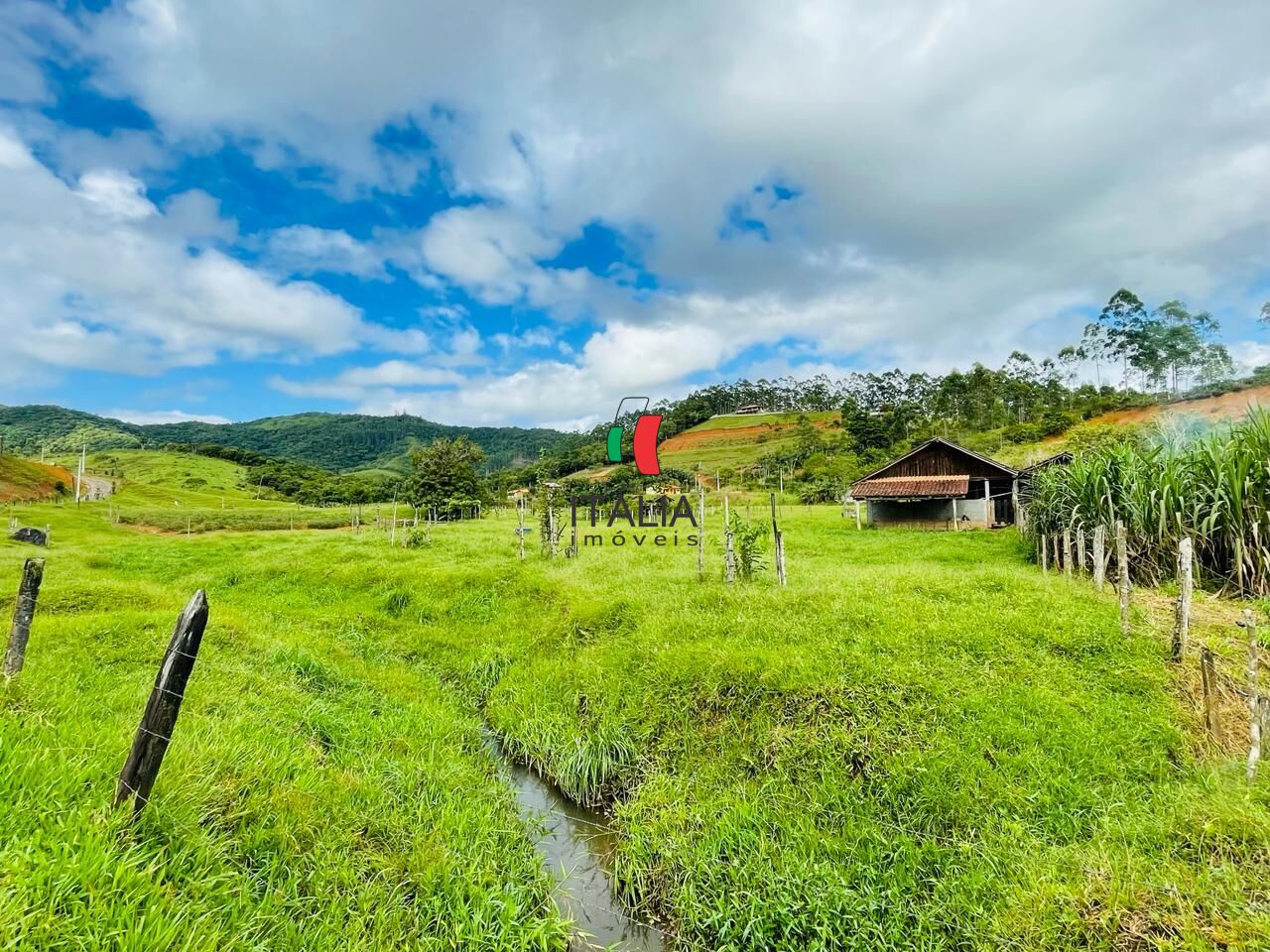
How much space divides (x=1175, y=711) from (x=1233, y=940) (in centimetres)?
329

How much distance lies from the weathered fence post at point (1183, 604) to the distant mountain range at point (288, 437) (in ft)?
416

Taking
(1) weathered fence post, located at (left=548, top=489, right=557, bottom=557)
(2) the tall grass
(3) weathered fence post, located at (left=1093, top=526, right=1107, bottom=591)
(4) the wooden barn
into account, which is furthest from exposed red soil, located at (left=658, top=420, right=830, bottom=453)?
(3) weathered fence post, located at (left=1093, top=526, right=1107, bottom=591)

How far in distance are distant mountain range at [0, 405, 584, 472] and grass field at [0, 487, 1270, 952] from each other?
407 feet

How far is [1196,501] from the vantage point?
9719 millimetres

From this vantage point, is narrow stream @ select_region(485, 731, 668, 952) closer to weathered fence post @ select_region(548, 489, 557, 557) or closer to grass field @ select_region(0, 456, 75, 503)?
weathered fence post @ select_region(548, 489, 557, 557)

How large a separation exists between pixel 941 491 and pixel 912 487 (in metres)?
1.41

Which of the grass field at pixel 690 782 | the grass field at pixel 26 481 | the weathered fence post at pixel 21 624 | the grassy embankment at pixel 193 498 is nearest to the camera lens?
the grass field at pixel 690 782

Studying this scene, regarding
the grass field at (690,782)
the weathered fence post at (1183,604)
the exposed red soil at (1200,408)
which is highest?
the exposed red soil at (1200,408)

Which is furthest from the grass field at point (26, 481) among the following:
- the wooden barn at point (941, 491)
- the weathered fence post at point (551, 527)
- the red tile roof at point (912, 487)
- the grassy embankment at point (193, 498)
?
the wooden barn at point (941, 491)

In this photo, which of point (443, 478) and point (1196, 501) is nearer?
point (1196, 501)

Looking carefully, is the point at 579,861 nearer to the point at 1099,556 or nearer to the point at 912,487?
the point at 1099,556

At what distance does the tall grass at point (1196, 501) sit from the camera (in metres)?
9.06

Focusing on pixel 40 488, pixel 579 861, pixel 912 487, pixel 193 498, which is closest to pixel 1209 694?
pixel 579 861

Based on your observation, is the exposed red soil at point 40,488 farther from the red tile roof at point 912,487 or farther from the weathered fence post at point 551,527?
the red tile roof at point 912,487
